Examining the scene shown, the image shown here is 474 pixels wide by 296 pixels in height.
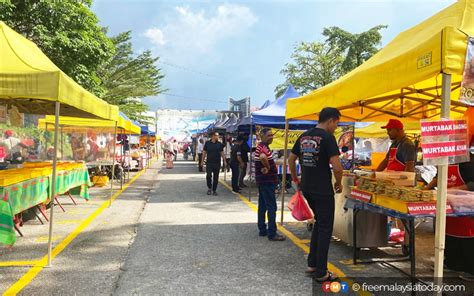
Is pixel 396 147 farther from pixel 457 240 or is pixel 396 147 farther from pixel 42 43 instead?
pixel 42 43

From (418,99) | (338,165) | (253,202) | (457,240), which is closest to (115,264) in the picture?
(338,165)

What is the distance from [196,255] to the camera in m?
5.44

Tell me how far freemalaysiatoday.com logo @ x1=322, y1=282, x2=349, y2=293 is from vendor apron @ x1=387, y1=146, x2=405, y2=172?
82.9 inches

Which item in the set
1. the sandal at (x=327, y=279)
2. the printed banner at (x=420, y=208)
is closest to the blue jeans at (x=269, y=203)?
the sandal at (x=327, y=279)

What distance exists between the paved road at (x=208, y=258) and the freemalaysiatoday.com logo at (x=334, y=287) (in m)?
0.18

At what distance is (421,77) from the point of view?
345cm

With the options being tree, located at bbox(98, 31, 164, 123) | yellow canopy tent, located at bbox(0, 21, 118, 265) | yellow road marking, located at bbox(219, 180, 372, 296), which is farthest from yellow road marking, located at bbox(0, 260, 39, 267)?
tree, located at bbox(98, 31, 164, 123)

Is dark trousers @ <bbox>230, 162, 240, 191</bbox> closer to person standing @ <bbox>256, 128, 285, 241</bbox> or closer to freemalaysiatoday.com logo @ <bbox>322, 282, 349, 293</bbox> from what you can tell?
person standing @ <bbox>256, 128, 285, 241</bbox>

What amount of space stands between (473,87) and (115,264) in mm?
4417

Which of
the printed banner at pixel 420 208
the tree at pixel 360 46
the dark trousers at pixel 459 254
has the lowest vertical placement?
the dark trousers at pixel 459 254

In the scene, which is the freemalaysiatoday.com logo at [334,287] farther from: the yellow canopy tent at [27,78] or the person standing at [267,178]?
the yellow canopy tent at [27,78]

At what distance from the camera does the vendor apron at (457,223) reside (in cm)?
439

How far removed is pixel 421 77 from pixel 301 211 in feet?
8.08

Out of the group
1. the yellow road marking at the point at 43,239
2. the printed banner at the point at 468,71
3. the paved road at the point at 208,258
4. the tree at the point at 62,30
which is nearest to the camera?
the printed banner at the point at 468,71
